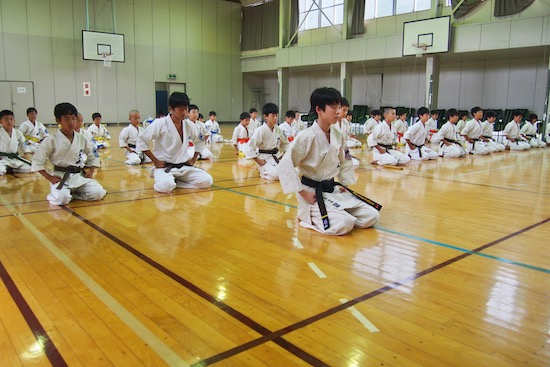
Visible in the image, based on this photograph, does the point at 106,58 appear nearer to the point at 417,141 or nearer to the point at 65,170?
the point at 417,141

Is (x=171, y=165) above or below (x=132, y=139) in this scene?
below

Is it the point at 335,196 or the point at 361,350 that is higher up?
the point at 335,196

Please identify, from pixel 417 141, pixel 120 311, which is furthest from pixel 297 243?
pixel 417 141

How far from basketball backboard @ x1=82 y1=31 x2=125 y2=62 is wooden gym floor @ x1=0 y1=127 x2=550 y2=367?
614 inches

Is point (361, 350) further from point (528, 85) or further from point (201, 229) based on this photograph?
point (528, 85)

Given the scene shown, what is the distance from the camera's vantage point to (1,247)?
3.54 metres

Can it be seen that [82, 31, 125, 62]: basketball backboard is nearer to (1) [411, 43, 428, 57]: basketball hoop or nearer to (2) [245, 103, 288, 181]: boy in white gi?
(1) [411, 43, 428, 57]: basketball hoop

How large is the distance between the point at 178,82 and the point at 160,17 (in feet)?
10.9

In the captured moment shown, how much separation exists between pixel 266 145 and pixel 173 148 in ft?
6.18

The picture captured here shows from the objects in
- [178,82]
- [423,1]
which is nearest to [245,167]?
[423,1]

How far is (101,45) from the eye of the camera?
19.2 m

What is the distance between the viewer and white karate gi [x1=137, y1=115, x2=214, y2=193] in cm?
585

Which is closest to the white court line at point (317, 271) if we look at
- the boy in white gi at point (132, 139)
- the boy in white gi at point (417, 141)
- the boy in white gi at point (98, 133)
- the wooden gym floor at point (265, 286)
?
the wooden gym floor at point (265, 286)

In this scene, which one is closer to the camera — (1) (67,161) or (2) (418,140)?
(1) (67,161)
